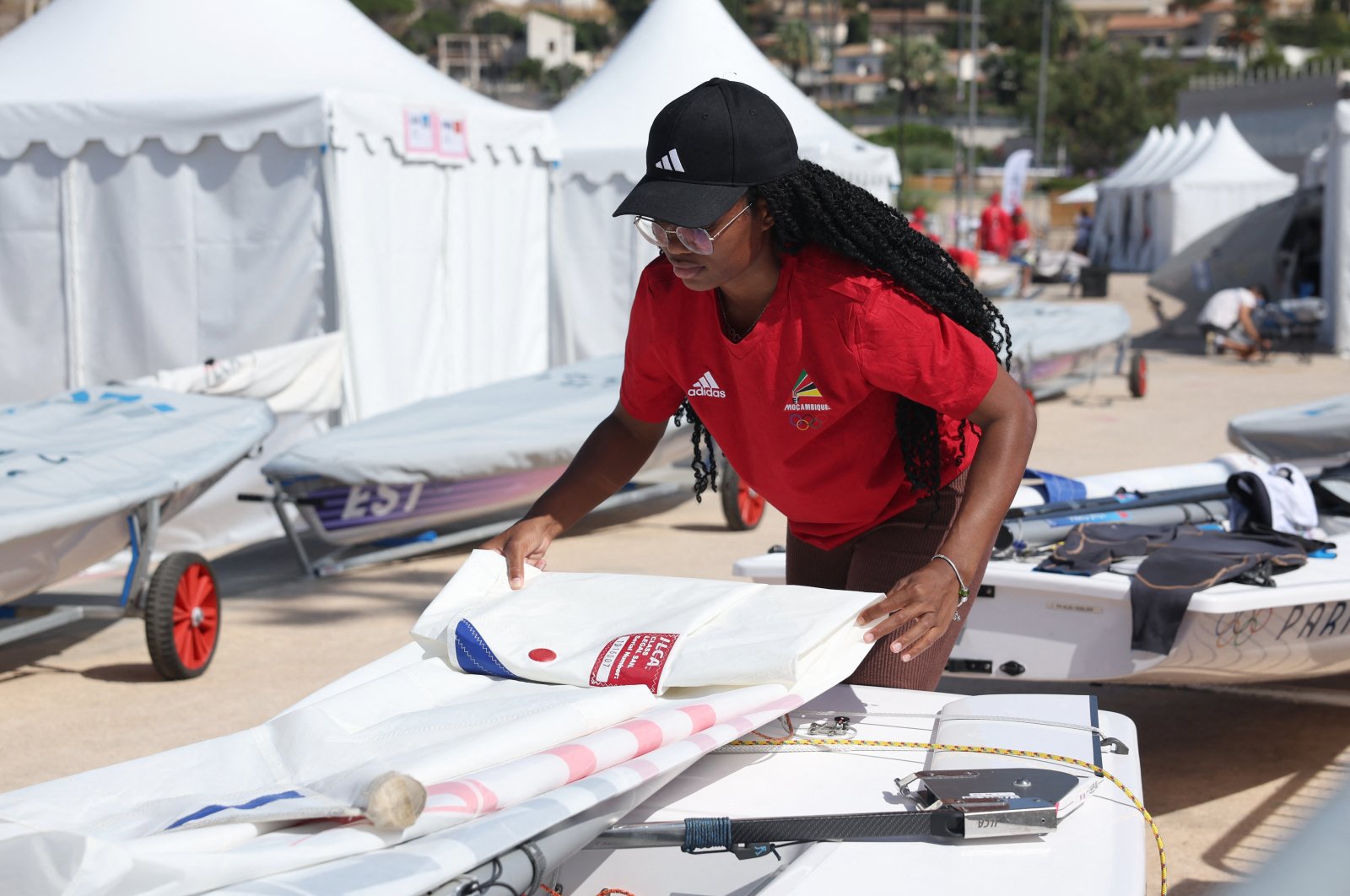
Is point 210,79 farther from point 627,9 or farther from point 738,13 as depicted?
point 627,9

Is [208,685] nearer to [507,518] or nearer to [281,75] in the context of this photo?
[507,518]

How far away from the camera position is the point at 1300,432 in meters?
Answer: 6.48

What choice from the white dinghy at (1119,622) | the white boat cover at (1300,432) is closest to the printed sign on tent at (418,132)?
the white boat cover at (1300,432)

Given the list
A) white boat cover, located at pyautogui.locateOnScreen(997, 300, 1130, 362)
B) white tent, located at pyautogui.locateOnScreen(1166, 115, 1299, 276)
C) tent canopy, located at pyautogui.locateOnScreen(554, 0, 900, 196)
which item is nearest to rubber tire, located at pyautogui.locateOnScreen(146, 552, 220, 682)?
tent canopy, located at pyautogui.locateOnScreen(554, 0, 900, 196)

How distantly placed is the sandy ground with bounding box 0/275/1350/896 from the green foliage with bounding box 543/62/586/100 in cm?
4803

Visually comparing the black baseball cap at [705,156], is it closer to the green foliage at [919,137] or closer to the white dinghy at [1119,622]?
the white dinghy at [1119,622]

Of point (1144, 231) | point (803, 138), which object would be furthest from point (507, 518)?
point (1144, 231)

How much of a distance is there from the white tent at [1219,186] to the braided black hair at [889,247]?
28215 millimetres

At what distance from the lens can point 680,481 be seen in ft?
30.7

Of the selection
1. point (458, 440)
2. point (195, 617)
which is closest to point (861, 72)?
point (458, 440)

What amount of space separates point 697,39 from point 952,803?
1232cm

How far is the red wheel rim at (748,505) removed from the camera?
8.30 metres

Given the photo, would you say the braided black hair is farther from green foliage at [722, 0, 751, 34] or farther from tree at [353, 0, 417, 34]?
tree at [353, 0, 417, 34]

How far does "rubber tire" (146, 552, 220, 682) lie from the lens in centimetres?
555
